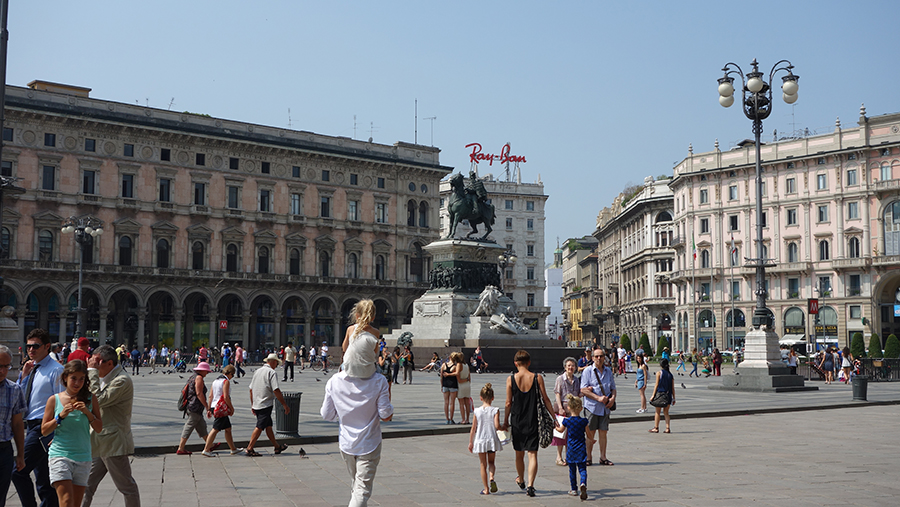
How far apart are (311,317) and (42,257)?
2009 cm

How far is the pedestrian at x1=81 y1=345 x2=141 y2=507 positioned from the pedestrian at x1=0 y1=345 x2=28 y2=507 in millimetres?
593

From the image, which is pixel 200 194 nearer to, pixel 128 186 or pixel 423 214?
pixel 128 186

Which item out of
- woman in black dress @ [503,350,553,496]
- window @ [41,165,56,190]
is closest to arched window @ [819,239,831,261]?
window @ [41,165,56,190]

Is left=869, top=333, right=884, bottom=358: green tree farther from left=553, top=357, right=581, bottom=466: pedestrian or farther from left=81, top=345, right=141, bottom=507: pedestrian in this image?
left=81, top=345, right=141, bottom=507: pedestrian

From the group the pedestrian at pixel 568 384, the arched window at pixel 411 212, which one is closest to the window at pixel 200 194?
the arched window at pixel 411 212

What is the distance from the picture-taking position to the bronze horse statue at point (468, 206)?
38.7 m

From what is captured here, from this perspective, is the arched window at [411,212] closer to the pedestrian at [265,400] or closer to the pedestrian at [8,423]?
the pedestrian at [265,400]

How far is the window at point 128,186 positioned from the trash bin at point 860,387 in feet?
170

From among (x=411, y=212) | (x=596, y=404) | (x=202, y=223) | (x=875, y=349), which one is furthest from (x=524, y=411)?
(x=411, y=212)

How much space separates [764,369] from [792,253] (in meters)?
53.9

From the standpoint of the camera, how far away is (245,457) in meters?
12.9

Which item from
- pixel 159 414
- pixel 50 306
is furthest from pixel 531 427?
pixel 50 306

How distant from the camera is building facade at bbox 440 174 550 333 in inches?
→ 4203

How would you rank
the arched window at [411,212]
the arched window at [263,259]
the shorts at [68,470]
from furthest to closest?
the arched window at [411,212], the arched window at [263,259], the shorts at [68,470]
